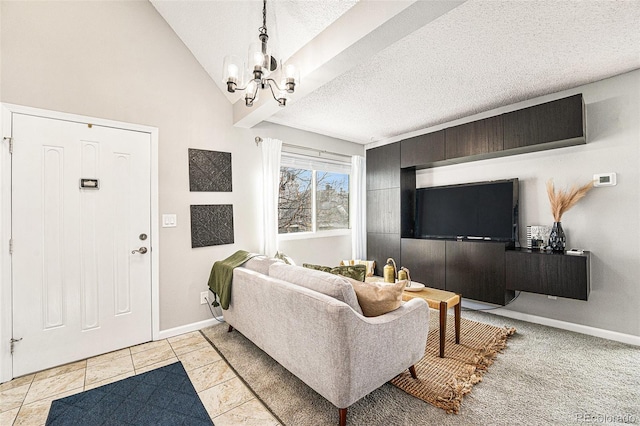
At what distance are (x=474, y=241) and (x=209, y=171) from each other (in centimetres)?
324

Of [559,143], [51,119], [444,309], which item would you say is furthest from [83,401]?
[559,143]

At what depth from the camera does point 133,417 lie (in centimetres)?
174

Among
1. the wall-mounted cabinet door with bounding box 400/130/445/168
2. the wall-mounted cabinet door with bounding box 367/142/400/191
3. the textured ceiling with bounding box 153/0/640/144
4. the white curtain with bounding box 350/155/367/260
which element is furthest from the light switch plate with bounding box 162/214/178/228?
the wall-mounted cabinet door with bounding box 400/130/445/168

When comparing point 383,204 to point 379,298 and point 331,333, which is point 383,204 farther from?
point 331,333

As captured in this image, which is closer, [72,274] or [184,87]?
[72,274]

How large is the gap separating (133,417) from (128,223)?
1631 mm

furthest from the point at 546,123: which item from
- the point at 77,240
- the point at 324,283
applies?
the point at 77,240

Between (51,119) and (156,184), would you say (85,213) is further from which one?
(51,119)

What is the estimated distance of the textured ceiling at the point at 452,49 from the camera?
190cm

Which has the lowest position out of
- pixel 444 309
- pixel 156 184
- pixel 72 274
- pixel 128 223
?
pixel 444 309

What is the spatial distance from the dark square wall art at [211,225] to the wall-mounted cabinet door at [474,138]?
288 cm

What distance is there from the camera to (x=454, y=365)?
225 cm

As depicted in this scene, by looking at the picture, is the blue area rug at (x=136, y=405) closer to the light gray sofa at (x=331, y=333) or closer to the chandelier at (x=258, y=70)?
the light gray sofa at (x=331, y=333)

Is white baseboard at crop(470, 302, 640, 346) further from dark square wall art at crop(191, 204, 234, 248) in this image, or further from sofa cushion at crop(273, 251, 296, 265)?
dark square wall art at crop(191, 204, 234, 248)
